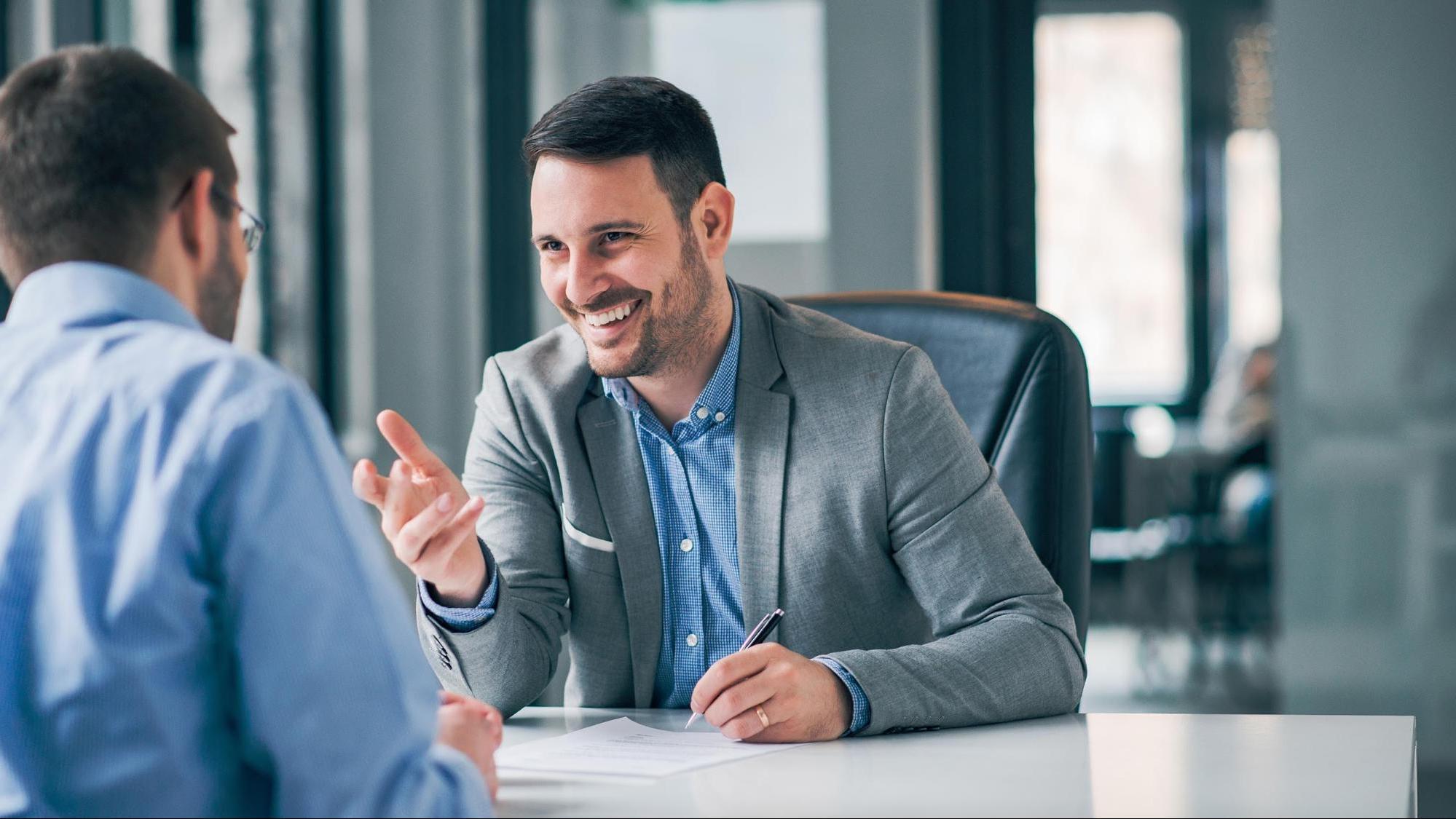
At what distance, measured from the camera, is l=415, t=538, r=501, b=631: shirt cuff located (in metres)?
1.40

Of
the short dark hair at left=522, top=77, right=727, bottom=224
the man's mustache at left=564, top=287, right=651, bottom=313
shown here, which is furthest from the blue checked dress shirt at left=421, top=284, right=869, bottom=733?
the short dark hair at left=522, top=77, right=727, bottom=224

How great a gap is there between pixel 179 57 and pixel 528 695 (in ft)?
8.34

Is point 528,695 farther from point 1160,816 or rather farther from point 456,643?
point 1160,816

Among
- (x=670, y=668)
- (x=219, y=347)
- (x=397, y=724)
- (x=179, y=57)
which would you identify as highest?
(x=179, y=57)

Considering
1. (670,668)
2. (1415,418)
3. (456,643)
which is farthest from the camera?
(1415,418)

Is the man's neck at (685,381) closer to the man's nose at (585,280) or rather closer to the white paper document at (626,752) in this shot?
the man's nose at (585,280)

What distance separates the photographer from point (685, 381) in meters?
1.63

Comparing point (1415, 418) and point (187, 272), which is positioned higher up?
point (187, 272)

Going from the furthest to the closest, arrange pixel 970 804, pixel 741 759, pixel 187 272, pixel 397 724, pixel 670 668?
pixel 670 668
pixel 741 759
pixel 970 804
pixel 187 272
pixel 397 724

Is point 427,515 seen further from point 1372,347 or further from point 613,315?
point 1372,347

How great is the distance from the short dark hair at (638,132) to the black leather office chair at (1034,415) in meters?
0.38

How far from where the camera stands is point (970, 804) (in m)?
1.00

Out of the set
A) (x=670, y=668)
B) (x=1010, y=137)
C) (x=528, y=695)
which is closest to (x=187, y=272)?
(x=528, y=695)

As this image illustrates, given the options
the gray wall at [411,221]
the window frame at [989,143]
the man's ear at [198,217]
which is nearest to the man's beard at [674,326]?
the man's ear at [198,217]
